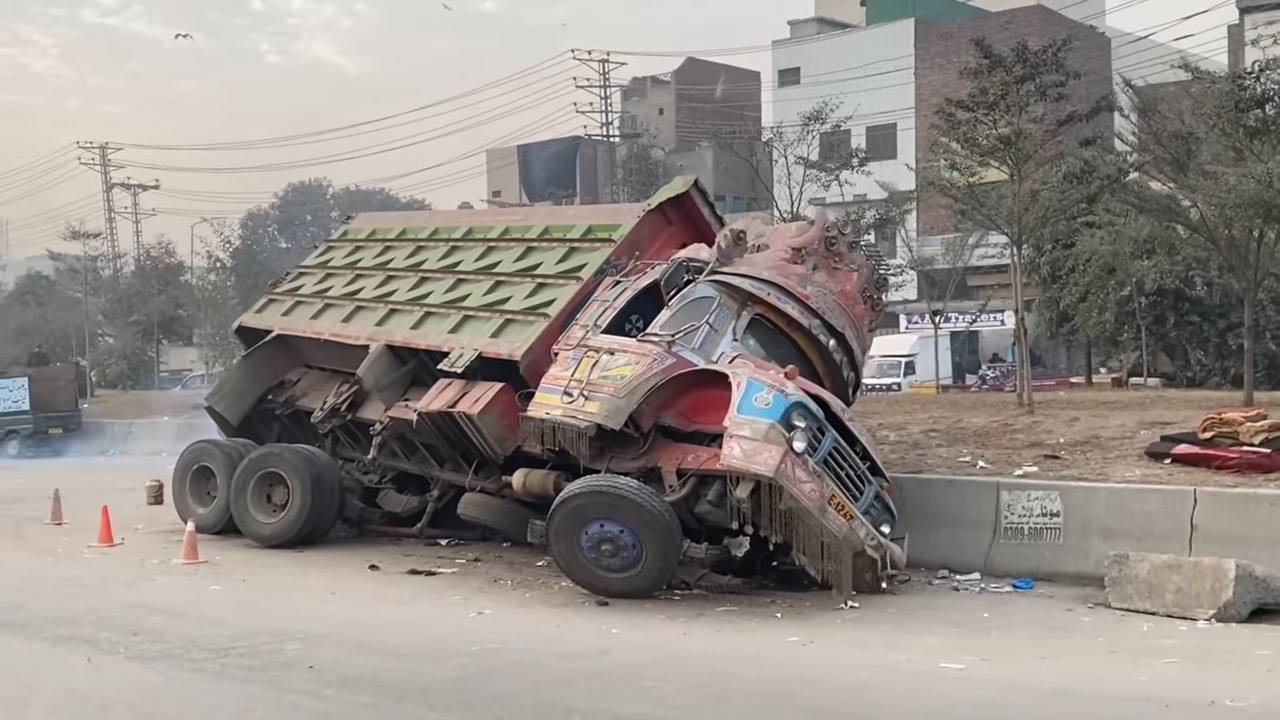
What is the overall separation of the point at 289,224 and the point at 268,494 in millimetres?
49113

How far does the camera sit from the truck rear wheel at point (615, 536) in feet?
28.2

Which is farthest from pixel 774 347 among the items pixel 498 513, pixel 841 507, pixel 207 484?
pixel 207 484

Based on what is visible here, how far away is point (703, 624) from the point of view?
820 centimetres

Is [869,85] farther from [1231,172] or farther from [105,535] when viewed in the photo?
[105,535]

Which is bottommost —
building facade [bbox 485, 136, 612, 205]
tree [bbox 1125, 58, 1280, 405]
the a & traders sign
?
the a & traders sign

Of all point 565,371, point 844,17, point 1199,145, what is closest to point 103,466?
point 565,371

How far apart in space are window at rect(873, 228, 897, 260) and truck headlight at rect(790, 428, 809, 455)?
20241 millimetres

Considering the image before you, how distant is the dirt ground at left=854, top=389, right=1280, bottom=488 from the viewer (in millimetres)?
10773

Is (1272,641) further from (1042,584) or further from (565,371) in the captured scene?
(565,371)

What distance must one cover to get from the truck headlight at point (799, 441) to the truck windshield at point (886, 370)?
29.7 m

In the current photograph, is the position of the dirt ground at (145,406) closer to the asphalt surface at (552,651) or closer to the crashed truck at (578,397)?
the crashed truck at (578,397)

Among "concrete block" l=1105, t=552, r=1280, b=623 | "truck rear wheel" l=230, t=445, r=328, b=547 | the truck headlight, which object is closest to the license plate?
the truck headlight

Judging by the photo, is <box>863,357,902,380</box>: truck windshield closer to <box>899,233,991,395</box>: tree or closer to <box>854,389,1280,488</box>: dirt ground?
<box>899,233,991,395</box>: tree

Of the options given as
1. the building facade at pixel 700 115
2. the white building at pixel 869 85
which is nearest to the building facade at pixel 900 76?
the white building at pixel 869 85
